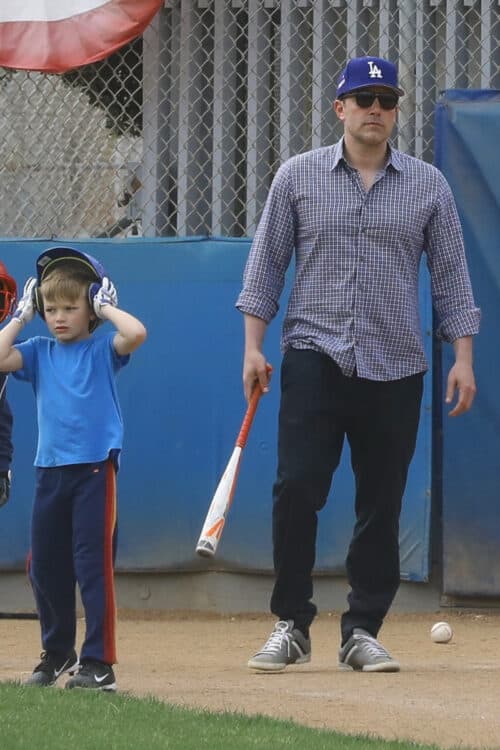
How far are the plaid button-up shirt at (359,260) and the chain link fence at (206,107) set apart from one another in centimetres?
235

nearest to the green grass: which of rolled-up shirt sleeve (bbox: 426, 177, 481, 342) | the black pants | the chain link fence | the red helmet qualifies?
the black pants

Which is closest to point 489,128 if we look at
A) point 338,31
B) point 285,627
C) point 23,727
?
point 338,31

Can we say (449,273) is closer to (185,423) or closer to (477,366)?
(477,366)

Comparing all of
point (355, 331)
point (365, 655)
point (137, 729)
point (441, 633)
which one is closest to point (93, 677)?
point (137, 729)

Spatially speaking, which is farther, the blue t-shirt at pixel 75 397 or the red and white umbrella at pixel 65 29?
the red and white umbrella at pixel 65 29

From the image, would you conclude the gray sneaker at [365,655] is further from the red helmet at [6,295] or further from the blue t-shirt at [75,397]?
the red helmet at [6,295]

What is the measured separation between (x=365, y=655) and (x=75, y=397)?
4.49 feet

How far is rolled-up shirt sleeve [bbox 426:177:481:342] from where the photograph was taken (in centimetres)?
555

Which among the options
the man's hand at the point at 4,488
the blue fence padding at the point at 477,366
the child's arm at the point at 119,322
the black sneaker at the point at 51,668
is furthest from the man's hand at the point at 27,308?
the blue fence padding at the point at 477,366

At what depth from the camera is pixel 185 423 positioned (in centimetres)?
780

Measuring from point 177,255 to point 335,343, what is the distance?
8.39 feet

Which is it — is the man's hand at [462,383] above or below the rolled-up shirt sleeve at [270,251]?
below

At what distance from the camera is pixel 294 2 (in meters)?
7.97

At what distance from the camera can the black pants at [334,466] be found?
543cm
